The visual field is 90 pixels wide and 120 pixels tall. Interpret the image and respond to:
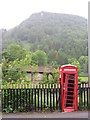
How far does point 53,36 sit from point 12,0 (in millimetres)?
1225

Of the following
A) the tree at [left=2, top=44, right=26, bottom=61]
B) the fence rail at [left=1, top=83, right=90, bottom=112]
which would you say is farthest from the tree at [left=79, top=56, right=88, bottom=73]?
the tree at [left=2, top=44, right=26, bottom=61]

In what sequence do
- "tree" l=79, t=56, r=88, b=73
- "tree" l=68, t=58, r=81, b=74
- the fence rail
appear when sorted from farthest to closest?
1. "tree" l=68, t=58, r=81, b=74
2. "tree" l=79, t=56, r=88, b=73
3. the fence rail

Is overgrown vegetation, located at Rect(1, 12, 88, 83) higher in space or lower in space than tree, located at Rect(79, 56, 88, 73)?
higher

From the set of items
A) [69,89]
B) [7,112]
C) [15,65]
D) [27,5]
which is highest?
[27,5]

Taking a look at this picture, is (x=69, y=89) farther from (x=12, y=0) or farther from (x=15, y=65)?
(x=12, y=0)

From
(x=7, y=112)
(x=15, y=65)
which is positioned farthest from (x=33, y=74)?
(x=7, y=112)

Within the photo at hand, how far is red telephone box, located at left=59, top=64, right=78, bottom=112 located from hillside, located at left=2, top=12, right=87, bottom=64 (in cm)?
63

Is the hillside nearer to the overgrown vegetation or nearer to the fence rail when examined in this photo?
the overgrown vegetation

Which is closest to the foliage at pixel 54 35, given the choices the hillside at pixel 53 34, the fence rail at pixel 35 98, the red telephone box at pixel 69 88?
the hillside at pixel 53 34

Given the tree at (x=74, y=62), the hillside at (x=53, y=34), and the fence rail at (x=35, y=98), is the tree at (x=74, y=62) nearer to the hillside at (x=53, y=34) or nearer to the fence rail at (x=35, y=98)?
the hillside at (x=53, y=34)

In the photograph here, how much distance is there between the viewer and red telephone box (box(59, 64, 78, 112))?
5.66 metres

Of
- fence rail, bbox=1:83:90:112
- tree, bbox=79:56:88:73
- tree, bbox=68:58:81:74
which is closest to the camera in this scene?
fence rail, bbox=1:83:90:112

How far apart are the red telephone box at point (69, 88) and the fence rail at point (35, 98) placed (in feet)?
0.40

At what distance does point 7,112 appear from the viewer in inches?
216
